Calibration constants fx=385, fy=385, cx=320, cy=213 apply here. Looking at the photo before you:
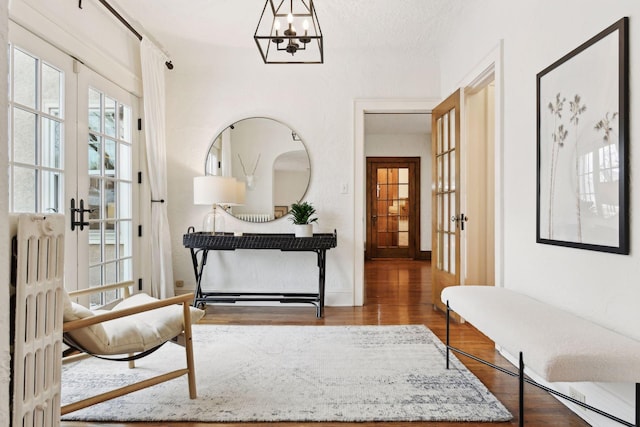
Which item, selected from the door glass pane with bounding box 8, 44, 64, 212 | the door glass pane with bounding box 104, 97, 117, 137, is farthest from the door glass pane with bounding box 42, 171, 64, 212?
the door glass pane with bounding box 104, 97, 117, 137

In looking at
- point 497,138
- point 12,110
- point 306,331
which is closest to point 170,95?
point 12,110

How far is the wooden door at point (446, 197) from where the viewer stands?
3400mm

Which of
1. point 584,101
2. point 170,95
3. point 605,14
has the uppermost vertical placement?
point 170,95

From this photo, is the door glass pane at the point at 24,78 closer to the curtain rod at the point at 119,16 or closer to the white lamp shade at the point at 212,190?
the curtain rod at the point at 119,16

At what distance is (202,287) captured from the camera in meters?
4.10

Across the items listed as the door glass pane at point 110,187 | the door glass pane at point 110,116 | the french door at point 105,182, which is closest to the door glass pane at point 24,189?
the french door at point 105,182

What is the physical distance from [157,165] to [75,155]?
1.02 m

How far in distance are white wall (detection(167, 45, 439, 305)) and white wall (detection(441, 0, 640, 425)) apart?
1018 mm

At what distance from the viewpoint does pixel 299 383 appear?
7.02 feet

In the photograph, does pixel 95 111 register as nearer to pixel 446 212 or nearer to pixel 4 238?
pixel 4 238

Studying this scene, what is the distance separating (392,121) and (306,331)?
464 centimetres

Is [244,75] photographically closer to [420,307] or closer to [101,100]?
[101,100]

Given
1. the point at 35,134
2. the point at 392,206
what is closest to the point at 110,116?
the point at 35,134

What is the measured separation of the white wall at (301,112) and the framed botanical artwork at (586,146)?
6.82ft
